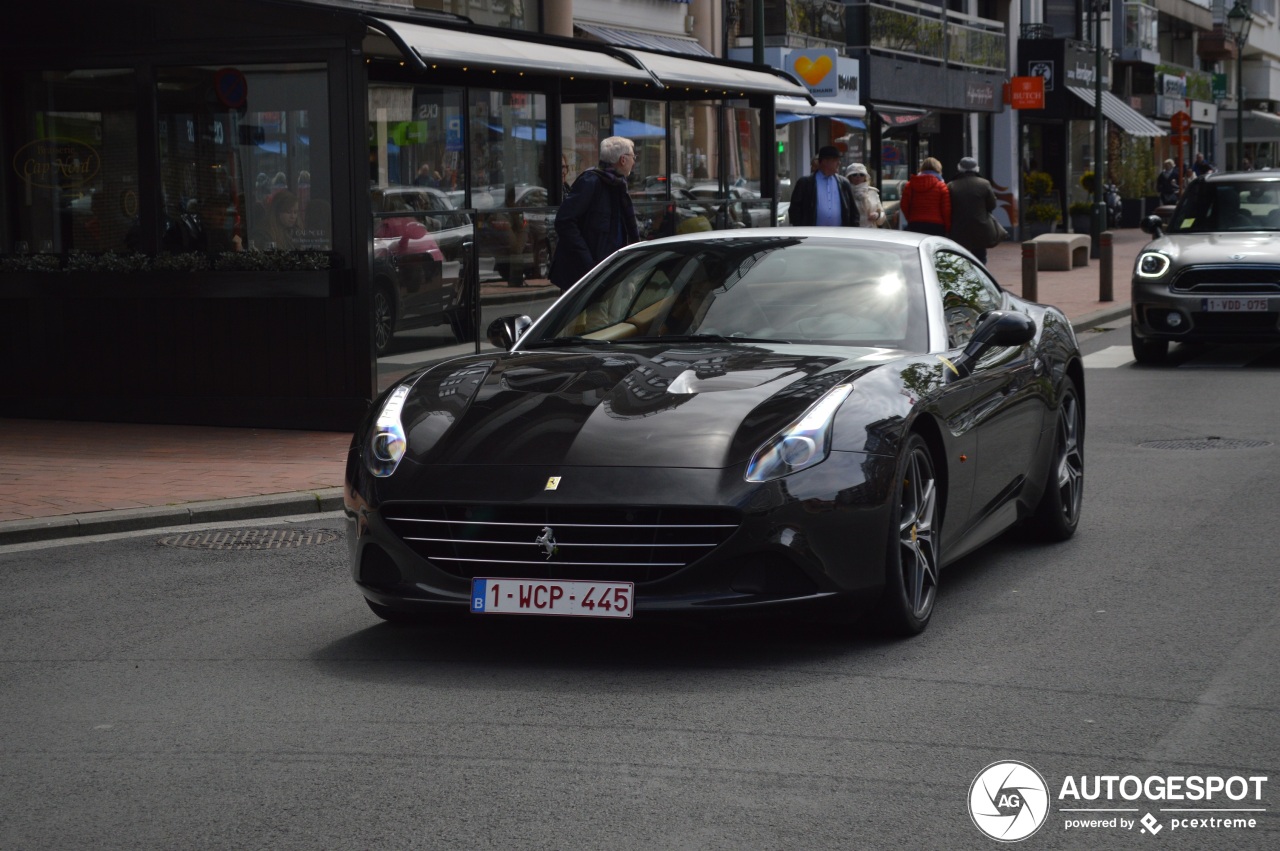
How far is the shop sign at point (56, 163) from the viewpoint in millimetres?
13406

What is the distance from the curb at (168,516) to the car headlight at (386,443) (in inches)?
132

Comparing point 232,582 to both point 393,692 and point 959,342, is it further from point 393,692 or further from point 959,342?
point 959,342

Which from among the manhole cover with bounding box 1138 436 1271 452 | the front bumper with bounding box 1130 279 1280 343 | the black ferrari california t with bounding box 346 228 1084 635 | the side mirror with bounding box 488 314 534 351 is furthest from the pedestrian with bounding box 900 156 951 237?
the side mirror with bounding box 488 314 534 351

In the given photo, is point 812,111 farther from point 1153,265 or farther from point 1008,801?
point 1008,801

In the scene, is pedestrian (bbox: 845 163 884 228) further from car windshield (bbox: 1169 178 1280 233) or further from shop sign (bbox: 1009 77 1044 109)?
shop sign (bbox: 1009 77 1044 109)

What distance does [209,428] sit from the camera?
1316 cm

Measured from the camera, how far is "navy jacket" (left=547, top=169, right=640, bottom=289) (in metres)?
12.5

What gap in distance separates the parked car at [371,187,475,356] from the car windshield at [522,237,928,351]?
5.52 meters

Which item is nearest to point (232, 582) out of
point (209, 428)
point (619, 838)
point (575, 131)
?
point (619, 838)

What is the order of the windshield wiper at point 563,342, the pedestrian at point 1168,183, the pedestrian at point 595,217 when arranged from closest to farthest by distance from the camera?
the windshield wiper at point 563,342
the pedestrian at point 595,217
the pedestrian at point 1168,183

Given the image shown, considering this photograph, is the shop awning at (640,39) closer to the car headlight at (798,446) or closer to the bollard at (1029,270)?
the bollard at (1029,270)

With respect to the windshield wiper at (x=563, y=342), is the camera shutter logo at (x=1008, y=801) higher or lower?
lower

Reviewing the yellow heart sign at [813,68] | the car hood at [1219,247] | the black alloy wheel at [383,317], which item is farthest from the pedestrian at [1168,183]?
the black alloy wheel at [383,317]

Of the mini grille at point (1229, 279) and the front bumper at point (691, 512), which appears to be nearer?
the front bumper at point (691, 512)
